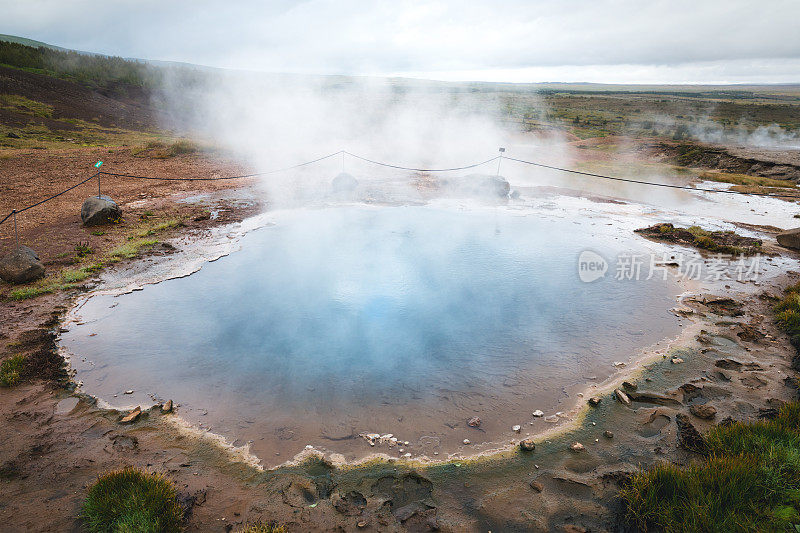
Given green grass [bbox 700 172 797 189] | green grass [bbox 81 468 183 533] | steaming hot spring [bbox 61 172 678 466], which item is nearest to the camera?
green grass [bbox 81 468 183 533]

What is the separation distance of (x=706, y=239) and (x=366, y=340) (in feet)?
28.4

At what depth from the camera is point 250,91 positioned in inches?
1140

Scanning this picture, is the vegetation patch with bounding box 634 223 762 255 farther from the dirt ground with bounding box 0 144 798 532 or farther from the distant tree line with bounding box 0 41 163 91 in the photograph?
the distant tree line with bounding box 0 41 163 91

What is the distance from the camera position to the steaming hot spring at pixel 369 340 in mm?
3879

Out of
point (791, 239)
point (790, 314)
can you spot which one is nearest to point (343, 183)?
point (790, 314)

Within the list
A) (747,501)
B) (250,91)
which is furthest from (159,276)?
(250,91)

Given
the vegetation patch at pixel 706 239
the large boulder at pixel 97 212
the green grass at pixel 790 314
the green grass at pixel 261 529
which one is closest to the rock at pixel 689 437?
the green grass at pixel 790 314

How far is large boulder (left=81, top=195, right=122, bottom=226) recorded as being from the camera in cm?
896

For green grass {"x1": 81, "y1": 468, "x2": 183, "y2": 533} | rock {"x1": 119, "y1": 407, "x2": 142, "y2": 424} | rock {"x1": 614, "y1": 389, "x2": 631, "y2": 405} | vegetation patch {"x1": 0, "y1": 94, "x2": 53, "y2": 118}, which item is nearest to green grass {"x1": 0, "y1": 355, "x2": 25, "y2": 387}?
rock {"x1": 119, "y1": 407, "x2": 142, "y2": 424}

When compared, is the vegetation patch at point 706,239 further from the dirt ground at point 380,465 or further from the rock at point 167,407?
the rock at point 167,407

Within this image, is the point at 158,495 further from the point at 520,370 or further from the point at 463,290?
the point at 463,290

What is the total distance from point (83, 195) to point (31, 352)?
8741 millimetres

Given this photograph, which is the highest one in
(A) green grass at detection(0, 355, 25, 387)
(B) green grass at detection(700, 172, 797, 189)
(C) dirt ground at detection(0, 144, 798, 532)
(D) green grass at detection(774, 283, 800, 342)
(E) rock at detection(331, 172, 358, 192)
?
(B) green grass at detection(700, 172, 797, 189)

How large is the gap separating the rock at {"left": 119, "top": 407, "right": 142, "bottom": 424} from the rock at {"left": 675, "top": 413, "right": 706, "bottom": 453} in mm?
5027
